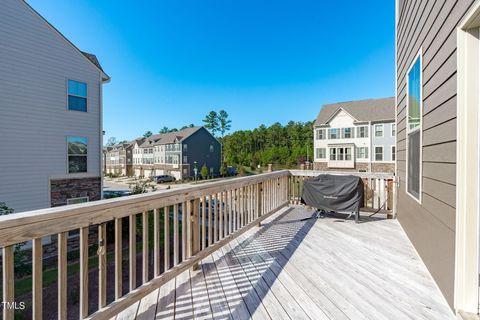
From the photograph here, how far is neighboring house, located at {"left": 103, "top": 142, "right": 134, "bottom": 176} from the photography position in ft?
127

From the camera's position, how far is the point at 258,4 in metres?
9.65

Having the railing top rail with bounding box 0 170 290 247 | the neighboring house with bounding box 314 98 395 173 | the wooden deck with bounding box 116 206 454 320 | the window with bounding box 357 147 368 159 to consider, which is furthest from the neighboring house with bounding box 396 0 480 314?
the window with bounding box 357 147 368 159

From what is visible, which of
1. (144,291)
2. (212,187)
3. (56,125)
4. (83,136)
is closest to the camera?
(144,291)

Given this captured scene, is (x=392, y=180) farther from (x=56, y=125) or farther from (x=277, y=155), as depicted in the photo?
(x=277, y=155)

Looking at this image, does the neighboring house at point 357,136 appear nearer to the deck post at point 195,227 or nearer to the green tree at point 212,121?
the deck post at point 195,227

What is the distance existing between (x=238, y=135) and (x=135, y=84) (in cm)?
3066

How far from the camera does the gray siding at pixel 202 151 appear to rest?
2955cm

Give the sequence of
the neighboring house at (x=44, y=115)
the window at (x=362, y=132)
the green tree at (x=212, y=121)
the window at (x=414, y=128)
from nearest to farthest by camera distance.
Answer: the window at (x=414, y=128) < the neighboring house at (x=44, y=115) < the window at (x=362, y=132) < the green tree at (x=212, y=121)

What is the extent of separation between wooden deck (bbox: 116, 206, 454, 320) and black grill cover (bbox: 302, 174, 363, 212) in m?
0.80

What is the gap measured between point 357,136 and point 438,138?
20714 millimetres

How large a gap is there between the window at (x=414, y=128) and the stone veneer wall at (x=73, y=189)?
31.4 feet

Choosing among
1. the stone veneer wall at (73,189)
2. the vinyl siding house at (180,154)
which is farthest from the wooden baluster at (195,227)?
the vinyl siding house at (180,154)

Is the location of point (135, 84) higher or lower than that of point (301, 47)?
lower

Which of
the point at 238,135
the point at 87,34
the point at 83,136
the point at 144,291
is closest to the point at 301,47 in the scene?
the point at 87,34
